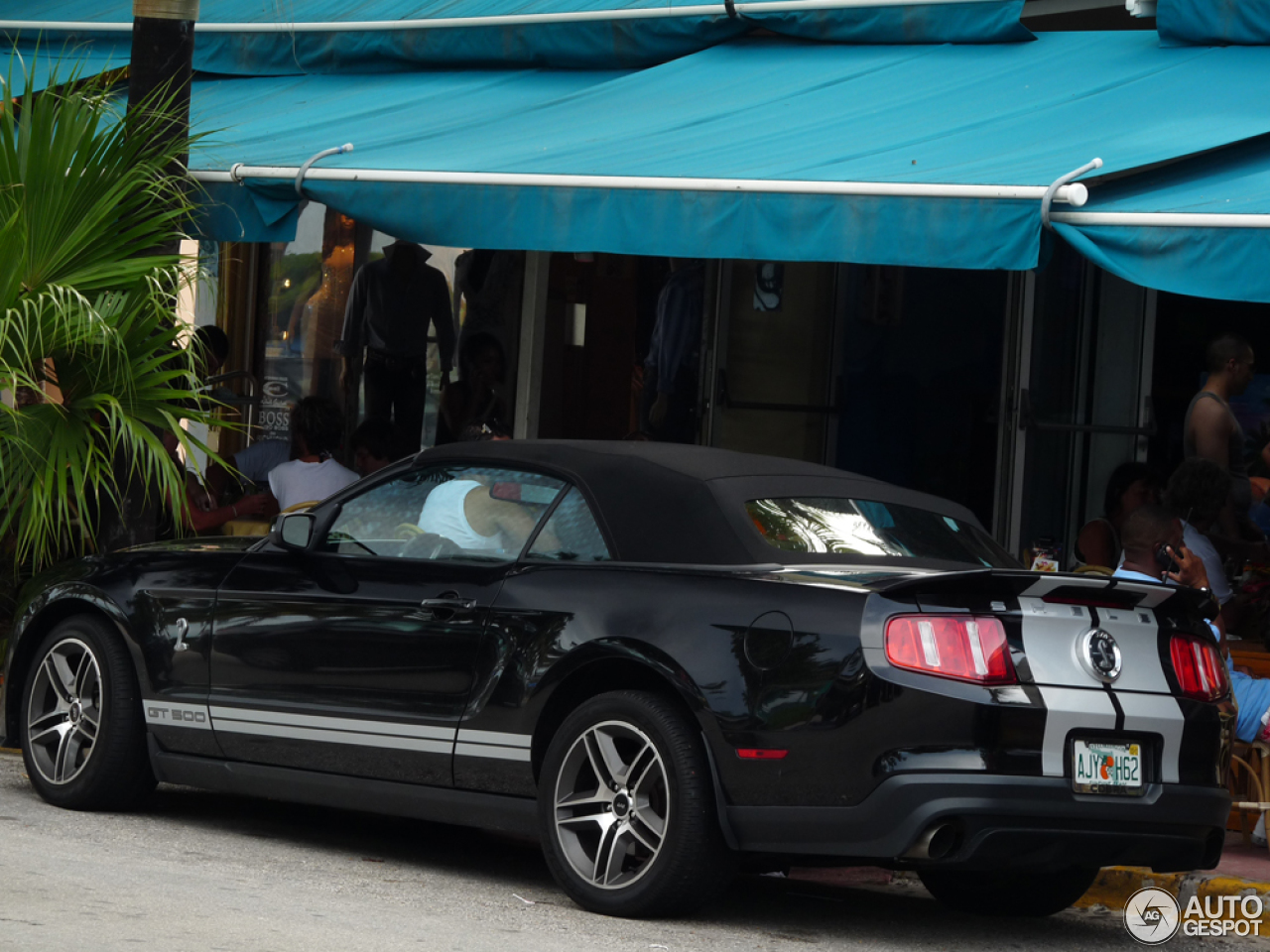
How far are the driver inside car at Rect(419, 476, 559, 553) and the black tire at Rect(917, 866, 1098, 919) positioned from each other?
1822 mm

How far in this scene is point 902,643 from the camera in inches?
223

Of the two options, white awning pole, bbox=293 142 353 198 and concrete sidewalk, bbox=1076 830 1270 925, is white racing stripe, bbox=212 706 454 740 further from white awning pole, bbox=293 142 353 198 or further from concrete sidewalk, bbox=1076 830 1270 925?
white awning pole, bbox=293 142 353 198

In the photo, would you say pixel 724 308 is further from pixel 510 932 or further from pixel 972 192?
pixel 510 932

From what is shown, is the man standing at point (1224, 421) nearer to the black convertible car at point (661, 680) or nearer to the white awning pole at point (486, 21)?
the white awning pole at point (486, 21)

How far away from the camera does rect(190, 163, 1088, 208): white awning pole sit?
742 cm

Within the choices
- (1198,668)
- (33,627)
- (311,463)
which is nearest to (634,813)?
(1198,668)

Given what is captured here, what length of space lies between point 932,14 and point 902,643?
18.2ft

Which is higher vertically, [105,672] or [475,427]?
[475,427]

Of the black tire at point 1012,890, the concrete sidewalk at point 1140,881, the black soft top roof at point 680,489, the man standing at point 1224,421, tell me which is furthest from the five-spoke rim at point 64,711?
the man standing at point 1224,421

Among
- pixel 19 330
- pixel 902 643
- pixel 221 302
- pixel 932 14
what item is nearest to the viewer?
pixel 902 643


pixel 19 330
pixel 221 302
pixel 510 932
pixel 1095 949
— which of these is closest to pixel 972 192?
pixel 1095 949

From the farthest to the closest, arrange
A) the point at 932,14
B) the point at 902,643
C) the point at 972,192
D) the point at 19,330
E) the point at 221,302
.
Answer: the point at 221,302 < the point at 932,14 < the point at 19,330 < the point at 972,192 < the point at 902,643

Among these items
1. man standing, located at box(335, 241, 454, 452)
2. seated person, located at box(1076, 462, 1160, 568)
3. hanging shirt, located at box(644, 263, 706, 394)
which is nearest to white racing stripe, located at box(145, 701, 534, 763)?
seated person, located at box(1076, 462, 1160, 568)

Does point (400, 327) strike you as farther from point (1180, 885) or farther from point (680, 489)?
point (1180, 885)
